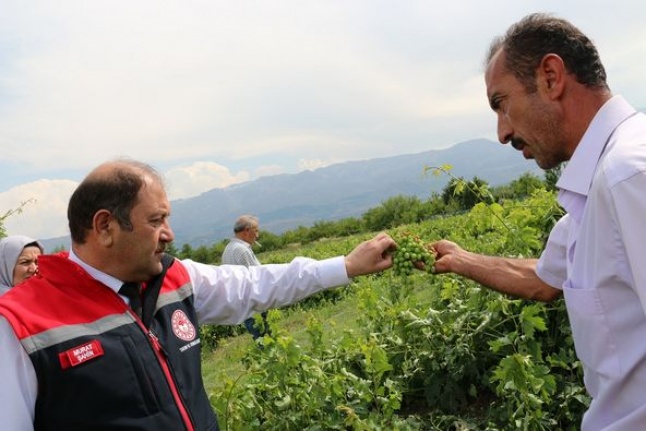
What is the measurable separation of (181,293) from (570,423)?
9.38 ft

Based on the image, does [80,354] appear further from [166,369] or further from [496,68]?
[496,68]

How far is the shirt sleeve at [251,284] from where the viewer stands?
312 cm

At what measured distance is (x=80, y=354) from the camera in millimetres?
2168


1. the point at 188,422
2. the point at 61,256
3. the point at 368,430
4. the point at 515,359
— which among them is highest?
the point at 61,256

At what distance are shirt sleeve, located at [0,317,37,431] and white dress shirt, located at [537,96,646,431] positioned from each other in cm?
210

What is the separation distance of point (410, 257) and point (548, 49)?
157 cm

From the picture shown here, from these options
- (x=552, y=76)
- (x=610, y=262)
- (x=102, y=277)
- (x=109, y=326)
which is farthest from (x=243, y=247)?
(x=610, y=262)

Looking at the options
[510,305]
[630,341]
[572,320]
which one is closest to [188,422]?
[572,320]

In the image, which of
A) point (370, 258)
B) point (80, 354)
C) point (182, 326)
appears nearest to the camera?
point (80, 354)

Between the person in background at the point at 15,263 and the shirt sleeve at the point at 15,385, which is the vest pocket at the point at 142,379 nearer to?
the shirt sleeve at the point at 15,385

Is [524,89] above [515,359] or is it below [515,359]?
above

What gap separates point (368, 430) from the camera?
11.1 feet

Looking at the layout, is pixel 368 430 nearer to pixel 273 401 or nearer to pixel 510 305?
pixel 273 401

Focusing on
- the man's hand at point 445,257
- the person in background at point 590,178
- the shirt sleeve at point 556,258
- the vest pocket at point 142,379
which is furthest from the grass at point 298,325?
the person in background at point 590,178
